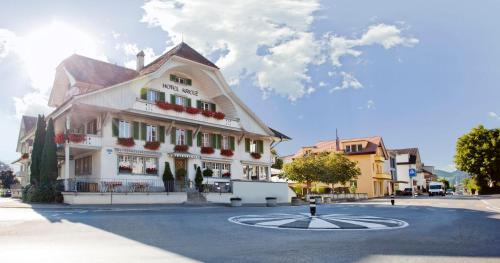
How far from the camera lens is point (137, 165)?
32.3m

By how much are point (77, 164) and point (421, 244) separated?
30197 mm

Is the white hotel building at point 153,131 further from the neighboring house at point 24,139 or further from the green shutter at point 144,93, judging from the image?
the neighboring house at point 24,139

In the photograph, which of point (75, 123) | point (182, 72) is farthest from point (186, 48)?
point (75, 123)

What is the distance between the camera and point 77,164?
3434 centimetres

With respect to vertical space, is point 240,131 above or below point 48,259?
above

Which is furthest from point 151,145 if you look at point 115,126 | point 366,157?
point 366,157

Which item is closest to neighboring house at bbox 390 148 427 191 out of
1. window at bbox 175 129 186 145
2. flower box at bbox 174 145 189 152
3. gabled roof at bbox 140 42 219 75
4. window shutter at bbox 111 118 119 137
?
gabled roof at bbox 140 42 219 75

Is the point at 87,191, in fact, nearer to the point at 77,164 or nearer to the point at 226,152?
the point at 77,164

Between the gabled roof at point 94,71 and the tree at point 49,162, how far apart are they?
4.92 meters

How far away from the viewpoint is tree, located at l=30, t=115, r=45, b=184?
104ft

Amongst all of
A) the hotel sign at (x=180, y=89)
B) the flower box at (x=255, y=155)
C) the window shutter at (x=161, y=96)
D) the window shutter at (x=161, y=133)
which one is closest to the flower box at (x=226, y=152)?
the flower box at (x=255, y=155)

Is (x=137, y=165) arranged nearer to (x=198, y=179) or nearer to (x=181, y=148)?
(x=181, y=148)

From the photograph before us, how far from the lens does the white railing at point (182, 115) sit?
105 ft

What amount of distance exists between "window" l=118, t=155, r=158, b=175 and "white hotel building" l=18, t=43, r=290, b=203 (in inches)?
2.8
